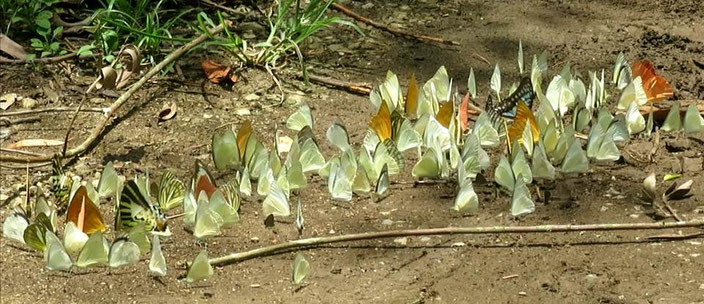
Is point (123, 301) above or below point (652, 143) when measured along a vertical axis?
below

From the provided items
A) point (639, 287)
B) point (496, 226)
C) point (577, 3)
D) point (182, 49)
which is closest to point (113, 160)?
point (182, 49)

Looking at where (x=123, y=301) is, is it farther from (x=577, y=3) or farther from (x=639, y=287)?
(x=577, y=3)

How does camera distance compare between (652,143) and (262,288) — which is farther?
(652,143)

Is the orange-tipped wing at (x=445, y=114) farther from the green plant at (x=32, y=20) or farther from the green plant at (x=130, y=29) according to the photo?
the green plant at (x=32, y=20)

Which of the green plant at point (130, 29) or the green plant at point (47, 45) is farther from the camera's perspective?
the green plant at point (47, 45)

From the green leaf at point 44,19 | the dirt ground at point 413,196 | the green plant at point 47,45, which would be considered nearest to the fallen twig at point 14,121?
the dirt ground at point 413,196

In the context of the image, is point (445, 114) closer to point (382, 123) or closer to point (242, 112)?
point (382, 123)

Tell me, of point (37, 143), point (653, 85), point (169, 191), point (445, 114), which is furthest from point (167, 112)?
point (653, 85)
